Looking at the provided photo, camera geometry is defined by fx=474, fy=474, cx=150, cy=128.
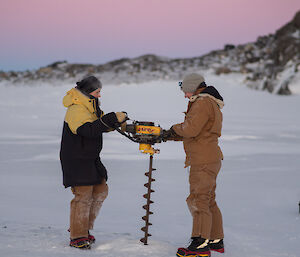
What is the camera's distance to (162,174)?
8242 mm

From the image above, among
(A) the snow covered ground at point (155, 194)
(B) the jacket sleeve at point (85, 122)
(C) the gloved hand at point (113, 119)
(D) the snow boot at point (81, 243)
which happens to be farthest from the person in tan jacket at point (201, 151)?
(D) the snow boot at point (81, 243)

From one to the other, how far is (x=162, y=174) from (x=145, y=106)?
41.0 ft

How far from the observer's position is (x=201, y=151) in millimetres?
3939

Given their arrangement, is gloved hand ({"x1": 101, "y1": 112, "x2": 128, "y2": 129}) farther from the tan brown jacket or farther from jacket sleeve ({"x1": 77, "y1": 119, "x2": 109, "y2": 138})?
the tan brown jacket

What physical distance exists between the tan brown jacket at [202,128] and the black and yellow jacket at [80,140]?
628 millimetres

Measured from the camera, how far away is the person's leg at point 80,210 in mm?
4031

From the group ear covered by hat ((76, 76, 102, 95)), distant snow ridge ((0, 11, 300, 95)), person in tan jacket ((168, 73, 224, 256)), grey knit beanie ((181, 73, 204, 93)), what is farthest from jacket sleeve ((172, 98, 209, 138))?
distant snow ridge ((0, 11, 300, 95))

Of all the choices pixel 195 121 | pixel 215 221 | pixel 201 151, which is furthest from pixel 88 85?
pixel 215 221

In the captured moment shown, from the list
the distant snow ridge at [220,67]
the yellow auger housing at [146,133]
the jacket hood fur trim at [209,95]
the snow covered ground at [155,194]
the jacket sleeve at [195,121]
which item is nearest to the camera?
the jacket sleeve at [195,121]

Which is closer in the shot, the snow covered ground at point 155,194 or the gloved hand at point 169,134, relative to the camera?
the gloved hand at point 169,134

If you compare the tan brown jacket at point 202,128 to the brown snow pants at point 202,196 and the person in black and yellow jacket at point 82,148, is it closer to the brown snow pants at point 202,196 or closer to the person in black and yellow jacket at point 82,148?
the brown snow pants at point 202,196

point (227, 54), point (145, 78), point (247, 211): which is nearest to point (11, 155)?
point (247, 211)

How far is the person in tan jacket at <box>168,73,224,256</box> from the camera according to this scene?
12.8 feet

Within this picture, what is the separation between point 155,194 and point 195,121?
3.22m
